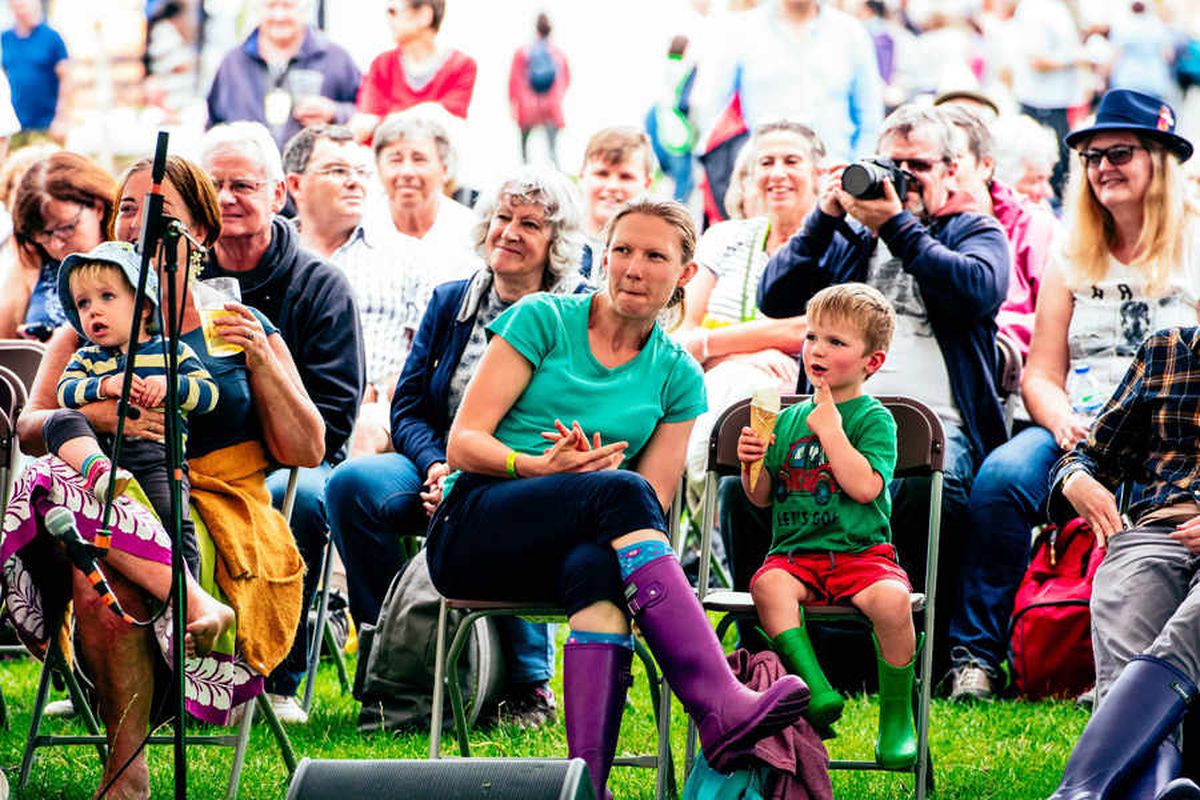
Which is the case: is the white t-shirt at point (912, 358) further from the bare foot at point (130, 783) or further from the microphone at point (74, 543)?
the microphone at point (74, 543)

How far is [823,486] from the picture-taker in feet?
14.2

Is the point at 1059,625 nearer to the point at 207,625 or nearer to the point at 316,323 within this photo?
the point at 316,323

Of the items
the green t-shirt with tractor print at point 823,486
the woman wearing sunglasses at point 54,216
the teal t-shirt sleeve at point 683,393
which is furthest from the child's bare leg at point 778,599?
the woman wearing sunglasses at point 54,216

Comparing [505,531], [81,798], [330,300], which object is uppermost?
[330,300]

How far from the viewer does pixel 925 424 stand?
4500mm

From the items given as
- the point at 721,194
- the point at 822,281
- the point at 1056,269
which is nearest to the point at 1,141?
the point at 721,194

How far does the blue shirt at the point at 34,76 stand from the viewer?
11180 mm

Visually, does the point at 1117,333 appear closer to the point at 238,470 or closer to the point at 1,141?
the point at 238,470

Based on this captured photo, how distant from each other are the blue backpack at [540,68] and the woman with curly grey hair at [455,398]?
21.9 ft

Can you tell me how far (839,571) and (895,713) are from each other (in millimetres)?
346

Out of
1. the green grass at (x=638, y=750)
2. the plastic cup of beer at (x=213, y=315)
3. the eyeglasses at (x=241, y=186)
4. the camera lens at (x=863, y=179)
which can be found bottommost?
the green grass at (x=638, y=750)

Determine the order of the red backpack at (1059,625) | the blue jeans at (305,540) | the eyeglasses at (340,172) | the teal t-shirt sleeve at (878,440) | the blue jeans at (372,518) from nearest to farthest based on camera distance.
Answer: the teal t-shirt sleeve at (878,440)
the blue jeans at (372,518)
the blue jeans at (305,540)
the red backpack at (1059,625)
the eyeglasses at (340,172)

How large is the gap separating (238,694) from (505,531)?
2.60ft

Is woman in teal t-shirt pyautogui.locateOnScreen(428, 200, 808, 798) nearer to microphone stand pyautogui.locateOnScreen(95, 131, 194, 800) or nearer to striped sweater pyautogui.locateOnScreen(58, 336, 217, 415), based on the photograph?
striped sweater pyautogui.locateOnScreen(58, 336, 217, 415)
